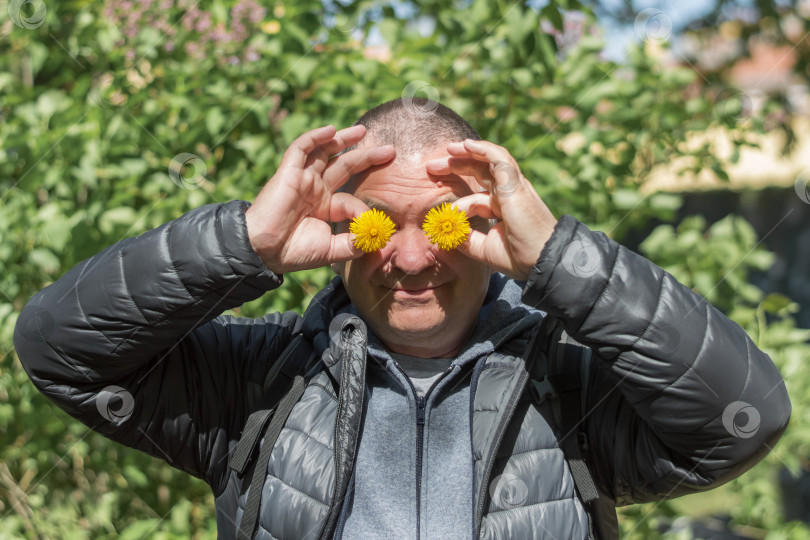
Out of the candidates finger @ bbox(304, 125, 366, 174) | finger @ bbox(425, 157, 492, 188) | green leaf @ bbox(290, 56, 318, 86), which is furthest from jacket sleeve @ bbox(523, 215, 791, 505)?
green leaf @ bbox(290, 56, 318, 86)

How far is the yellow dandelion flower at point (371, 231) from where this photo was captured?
1593mm

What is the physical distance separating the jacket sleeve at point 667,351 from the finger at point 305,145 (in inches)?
20.0

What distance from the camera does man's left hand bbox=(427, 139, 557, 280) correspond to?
1491 millimetres

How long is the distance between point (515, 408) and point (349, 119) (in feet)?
4.19

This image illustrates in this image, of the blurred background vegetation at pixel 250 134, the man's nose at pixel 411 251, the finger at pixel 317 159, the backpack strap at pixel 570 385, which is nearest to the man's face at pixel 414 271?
the man's nose at pixel 411 251

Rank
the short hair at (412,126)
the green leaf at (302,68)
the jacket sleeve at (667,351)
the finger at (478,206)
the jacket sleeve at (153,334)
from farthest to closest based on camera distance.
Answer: the green leaf at (302,68)
the short hair at (412,126)
the finger at (478,206)
the jacket sleeve at (153,334)
the jacket sleeve at (667,351)

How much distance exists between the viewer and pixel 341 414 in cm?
158

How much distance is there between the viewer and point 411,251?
5.43 feet

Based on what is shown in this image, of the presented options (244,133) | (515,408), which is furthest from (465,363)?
(244,133)

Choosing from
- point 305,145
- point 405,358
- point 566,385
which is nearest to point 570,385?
point 566,385

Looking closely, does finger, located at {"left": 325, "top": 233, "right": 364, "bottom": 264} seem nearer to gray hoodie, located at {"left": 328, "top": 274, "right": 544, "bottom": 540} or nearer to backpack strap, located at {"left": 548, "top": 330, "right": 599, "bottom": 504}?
gray hoodie, located at {"left": 328, "top": 274, "right": 544, "bottom": 540}

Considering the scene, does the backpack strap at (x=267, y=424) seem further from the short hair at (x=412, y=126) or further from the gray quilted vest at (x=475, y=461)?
the short hair at (x=412, y=126)

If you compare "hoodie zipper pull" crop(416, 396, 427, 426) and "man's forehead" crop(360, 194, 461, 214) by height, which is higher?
"man's forehead" crop(360, 194, 461, 214)

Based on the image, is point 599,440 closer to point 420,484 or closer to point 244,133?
point 420,484
